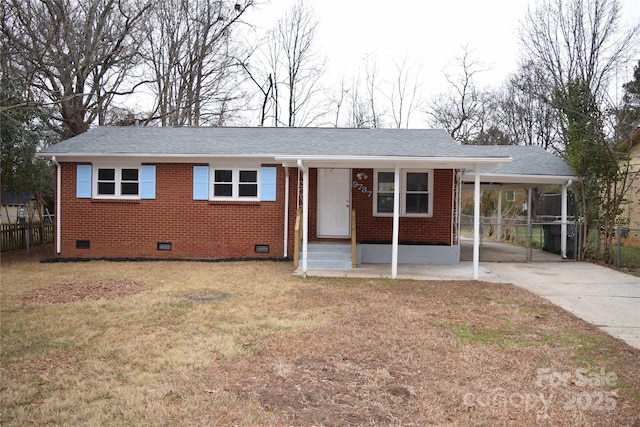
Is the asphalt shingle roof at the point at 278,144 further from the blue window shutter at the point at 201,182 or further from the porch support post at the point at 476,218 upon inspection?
the porch support post at the point at 476,218

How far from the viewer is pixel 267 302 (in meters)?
7.38

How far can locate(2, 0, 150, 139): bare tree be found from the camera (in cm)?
1003

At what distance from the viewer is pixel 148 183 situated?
12.4 m

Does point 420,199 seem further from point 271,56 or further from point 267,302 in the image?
point 271,56

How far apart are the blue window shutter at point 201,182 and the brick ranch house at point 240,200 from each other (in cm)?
3

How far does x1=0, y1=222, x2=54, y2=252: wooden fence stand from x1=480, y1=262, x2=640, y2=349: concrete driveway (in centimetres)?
1467

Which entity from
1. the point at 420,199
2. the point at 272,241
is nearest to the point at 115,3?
the point at 272,241

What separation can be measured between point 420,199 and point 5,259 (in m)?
12.1

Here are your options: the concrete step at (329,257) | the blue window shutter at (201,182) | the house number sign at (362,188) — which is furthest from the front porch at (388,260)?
the blue window shutter at (201,182)

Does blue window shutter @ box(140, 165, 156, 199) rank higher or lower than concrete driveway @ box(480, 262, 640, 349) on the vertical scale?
higher

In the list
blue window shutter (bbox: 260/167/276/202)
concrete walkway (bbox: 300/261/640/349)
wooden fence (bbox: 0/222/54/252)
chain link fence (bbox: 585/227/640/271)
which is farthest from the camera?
wooden fence (bbox: 0/222/54/252)

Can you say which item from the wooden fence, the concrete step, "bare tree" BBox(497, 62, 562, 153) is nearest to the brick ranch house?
the concrete step

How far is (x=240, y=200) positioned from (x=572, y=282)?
835cm

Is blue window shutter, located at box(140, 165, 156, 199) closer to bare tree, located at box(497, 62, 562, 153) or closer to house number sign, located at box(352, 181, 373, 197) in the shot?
house number sign, located at box(352, 181, 373, 197)
